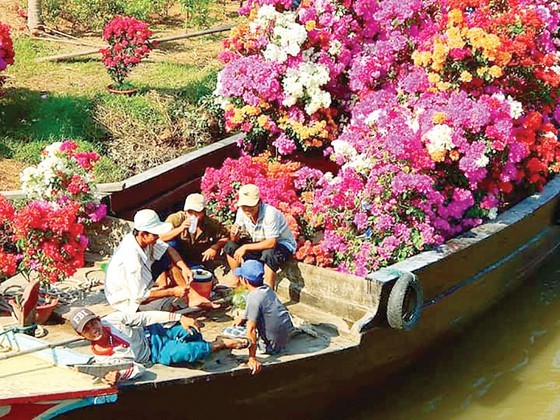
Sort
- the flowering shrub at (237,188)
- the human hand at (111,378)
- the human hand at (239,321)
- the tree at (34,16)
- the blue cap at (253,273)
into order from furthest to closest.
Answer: the tree at (34,16), the flowering shrub at (237,188), the human hand at (239,321), the blue cap at (253,273), the human hand at (111,378)

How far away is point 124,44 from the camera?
10.6m

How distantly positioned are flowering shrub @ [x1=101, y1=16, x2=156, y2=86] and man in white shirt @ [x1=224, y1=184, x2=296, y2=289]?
4.33m

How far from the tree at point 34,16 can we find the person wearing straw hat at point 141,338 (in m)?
8.50

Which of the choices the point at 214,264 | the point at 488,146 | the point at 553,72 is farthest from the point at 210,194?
the point at 553,72

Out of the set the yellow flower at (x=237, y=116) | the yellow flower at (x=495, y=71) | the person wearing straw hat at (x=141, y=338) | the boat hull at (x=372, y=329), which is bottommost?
the boat hull at (x=372, y=329)

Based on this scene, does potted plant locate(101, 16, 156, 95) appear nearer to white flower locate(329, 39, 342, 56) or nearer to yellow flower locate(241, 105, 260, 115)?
yellow flower locate(241, 105, 260, 115)

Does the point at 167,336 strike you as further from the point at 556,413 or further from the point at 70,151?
the point at 556,413

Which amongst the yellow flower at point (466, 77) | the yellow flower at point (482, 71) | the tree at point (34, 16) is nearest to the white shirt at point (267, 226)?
the yellow flower at point (466, 77)

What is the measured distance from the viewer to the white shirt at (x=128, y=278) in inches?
229

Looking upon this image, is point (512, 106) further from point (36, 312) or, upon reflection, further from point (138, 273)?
point (36, 312)

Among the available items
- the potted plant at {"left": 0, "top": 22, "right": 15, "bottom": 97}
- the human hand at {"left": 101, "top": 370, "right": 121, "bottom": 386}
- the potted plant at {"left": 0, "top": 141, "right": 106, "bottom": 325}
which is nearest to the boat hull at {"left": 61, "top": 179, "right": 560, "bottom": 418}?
the human hand at {"left": 101, "top": 370, "right": 121, "bottom": 386}

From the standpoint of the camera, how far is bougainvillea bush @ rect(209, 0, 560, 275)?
737cm

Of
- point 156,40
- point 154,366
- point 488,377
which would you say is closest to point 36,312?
point 154,366

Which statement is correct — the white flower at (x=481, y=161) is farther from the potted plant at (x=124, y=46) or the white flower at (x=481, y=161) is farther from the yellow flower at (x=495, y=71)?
the potted plant at (x=124, y=46)
